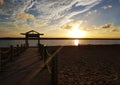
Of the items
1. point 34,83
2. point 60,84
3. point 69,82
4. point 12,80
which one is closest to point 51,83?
point 34,83

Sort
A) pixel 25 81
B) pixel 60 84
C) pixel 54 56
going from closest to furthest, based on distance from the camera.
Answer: pixel 54 56 < pixel 25 81 < pixel 60 84

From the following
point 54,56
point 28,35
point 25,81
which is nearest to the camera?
point 54,56

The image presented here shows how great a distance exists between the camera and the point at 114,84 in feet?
35.5

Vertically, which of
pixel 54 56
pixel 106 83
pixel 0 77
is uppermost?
pixel 54 56

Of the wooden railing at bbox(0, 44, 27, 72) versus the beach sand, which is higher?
the wooden railing at bbox(0, 44, 27, 72)

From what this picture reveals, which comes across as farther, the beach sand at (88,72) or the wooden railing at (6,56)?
the beach sand at (88,72)

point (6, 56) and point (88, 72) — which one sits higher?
point (6, 56)

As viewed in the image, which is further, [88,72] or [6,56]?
[88,72]

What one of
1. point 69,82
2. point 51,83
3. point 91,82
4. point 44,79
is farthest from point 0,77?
point 91,82

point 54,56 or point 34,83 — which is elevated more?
point 54,56

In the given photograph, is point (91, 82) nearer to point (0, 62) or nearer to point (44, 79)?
point (44, 79)

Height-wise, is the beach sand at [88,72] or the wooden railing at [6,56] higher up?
the wooden railing at [6,56]

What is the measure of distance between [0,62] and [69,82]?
400cm

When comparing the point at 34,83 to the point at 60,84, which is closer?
the point at 34,83
